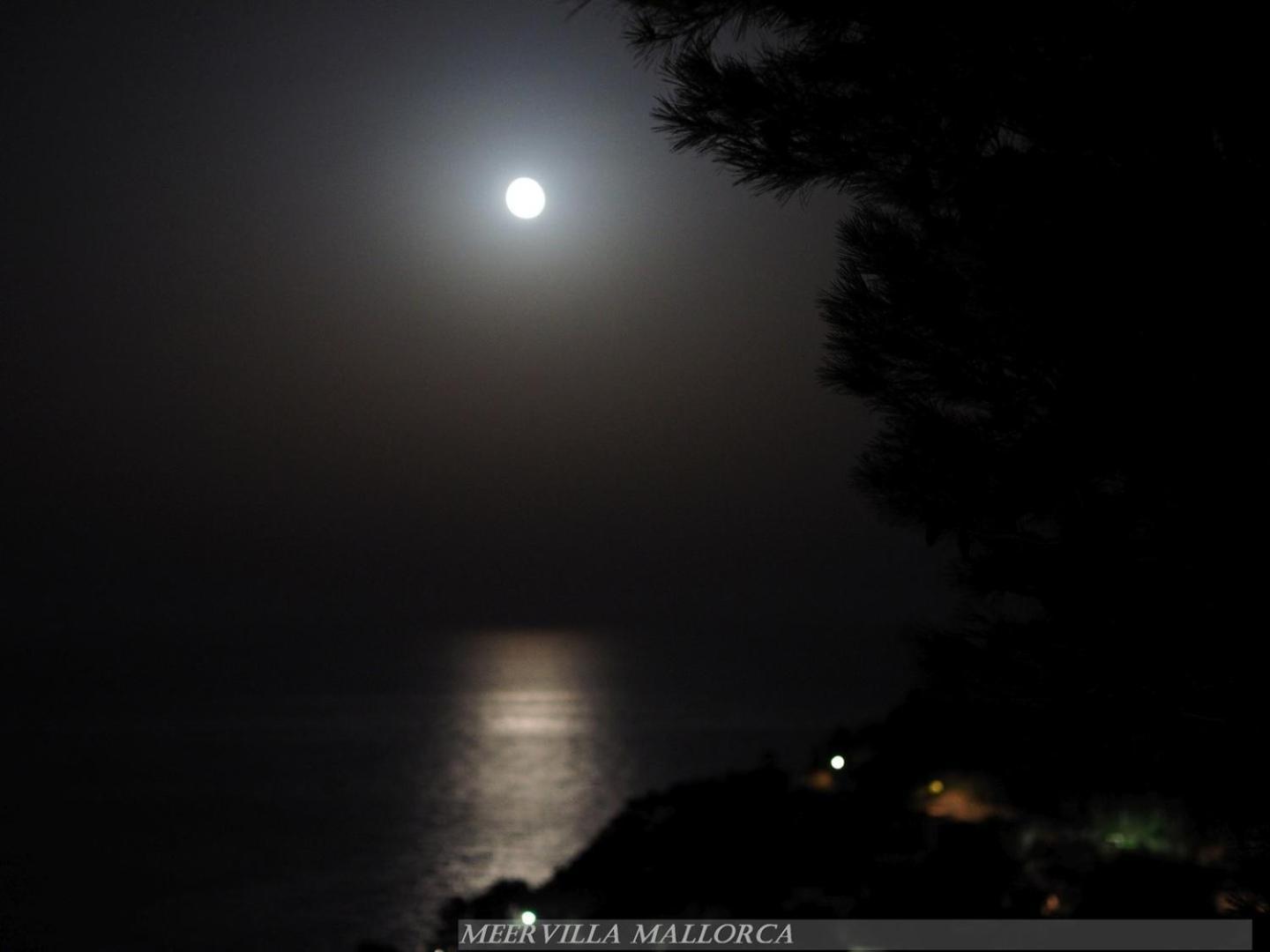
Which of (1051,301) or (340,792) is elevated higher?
(1051,301)

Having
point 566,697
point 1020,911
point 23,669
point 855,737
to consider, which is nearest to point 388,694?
point 566,697

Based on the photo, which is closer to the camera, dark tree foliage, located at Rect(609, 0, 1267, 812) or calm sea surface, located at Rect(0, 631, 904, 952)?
dark tree foliage, located at Rect(609, 0, 1267, 812)

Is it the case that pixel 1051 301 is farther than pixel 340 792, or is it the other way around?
pixel 340 792

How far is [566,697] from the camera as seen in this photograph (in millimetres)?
83812

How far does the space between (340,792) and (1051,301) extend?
42070 millimetres

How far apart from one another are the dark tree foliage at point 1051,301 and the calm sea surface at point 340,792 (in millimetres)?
643

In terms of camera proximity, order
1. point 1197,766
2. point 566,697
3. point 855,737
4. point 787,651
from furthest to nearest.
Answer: point 787,651 → point 566,697 → point 855,737 → point 1197,766

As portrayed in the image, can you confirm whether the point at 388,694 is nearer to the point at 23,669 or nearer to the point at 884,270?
the point at 23,669

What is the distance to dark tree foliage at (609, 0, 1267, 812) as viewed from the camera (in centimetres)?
194

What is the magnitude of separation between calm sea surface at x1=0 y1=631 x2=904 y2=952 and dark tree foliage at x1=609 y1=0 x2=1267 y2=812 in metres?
0.64

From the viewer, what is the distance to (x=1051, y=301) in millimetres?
1969

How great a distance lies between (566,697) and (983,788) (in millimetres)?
78075

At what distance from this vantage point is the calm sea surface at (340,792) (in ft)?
75.3

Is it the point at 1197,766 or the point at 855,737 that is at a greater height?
the point at 1197,766
